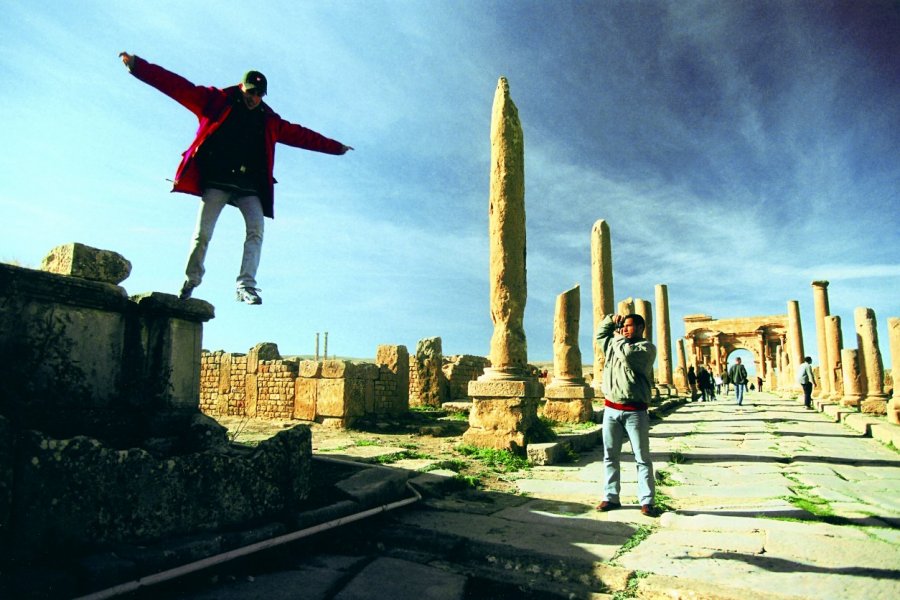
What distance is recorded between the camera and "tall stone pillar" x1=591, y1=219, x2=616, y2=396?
52.8 ft

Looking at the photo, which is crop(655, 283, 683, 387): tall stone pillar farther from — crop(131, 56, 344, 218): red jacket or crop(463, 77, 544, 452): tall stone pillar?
crop(131, 56, 344, 218): red jacket

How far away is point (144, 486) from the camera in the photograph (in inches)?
107

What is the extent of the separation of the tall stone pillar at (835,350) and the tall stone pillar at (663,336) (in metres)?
7.45

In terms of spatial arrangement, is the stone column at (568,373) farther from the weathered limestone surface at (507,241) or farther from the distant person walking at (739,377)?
the distant person walking at (739,377)

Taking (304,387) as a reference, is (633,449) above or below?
below

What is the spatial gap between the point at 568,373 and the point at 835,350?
13.7m

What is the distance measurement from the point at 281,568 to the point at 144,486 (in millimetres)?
865

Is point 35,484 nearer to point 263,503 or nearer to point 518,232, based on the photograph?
point 263,503

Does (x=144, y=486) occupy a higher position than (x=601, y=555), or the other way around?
(x=144, y=486)

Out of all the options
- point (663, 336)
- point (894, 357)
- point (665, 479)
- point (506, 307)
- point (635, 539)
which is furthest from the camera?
point (663, 336)

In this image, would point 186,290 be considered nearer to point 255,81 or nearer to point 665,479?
point 255,81

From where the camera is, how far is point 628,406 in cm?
477

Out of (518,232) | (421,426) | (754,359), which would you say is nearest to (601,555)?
(518,232)

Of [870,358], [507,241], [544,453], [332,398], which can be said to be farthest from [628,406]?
[870,358]
